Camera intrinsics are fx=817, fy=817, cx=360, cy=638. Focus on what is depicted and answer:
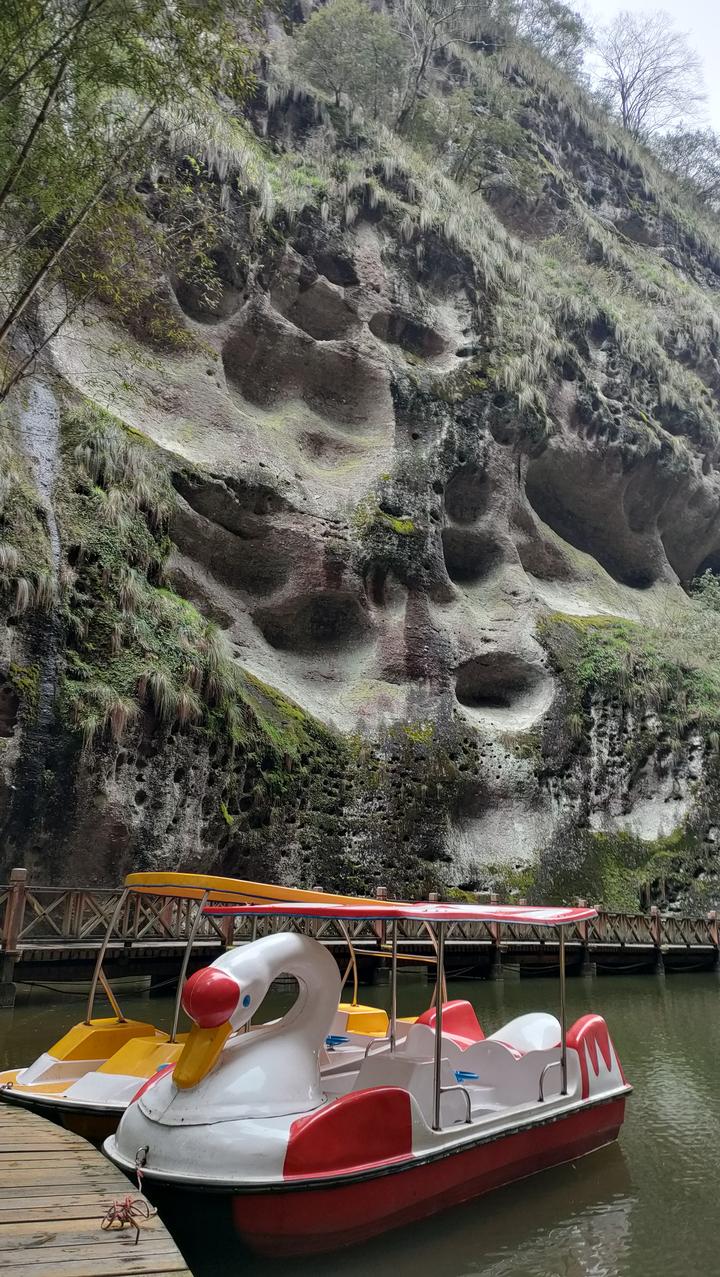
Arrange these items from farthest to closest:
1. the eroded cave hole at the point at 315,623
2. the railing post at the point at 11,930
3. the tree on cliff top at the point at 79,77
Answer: the eroded cave hole at the point at 315,623 → the railing post at the point at 11,930 → the tree on cliff top at the point at 79,77

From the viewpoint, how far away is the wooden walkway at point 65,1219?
2.96 meters

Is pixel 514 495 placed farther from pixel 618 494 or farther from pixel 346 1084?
pixel 346 1084

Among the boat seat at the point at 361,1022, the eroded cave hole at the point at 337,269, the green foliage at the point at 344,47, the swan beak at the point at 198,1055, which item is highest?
the green foliage at the point at 344,47

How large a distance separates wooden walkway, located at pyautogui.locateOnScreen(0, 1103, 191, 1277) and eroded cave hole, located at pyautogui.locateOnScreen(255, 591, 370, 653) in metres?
13.5

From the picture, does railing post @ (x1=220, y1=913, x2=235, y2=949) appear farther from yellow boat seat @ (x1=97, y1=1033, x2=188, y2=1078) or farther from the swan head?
the swan head

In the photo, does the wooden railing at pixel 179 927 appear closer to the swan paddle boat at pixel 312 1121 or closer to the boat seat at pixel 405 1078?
the boat seat at pixel 405 1078

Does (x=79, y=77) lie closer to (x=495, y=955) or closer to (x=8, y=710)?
(x=8, y=710)

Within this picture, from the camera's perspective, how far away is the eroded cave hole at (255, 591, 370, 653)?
17.5 meters

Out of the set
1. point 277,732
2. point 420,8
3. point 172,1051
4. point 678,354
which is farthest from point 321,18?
point 172,1051

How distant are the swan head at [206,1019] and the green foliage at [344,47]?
2611 cm

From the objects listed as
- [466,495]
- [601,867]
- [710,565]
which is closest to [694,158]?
[710,565]

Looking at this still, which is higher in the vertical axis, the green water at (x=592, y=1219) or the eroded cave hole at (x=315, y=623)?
the eroded cave hole at (x=315, y=623)

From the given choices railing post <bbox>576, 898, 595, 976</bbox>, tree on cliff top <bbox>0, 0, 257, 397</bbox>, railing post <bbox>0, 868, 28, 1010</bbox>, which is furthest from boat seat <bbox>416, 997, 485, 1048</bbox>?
railing post <bbox>576, 898, 595, 976</bbox>

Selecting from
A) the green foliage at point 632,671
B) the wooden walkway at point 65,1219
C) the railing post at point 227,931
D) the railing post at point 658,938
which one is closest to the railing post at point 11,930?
the railing post at point 227,931
